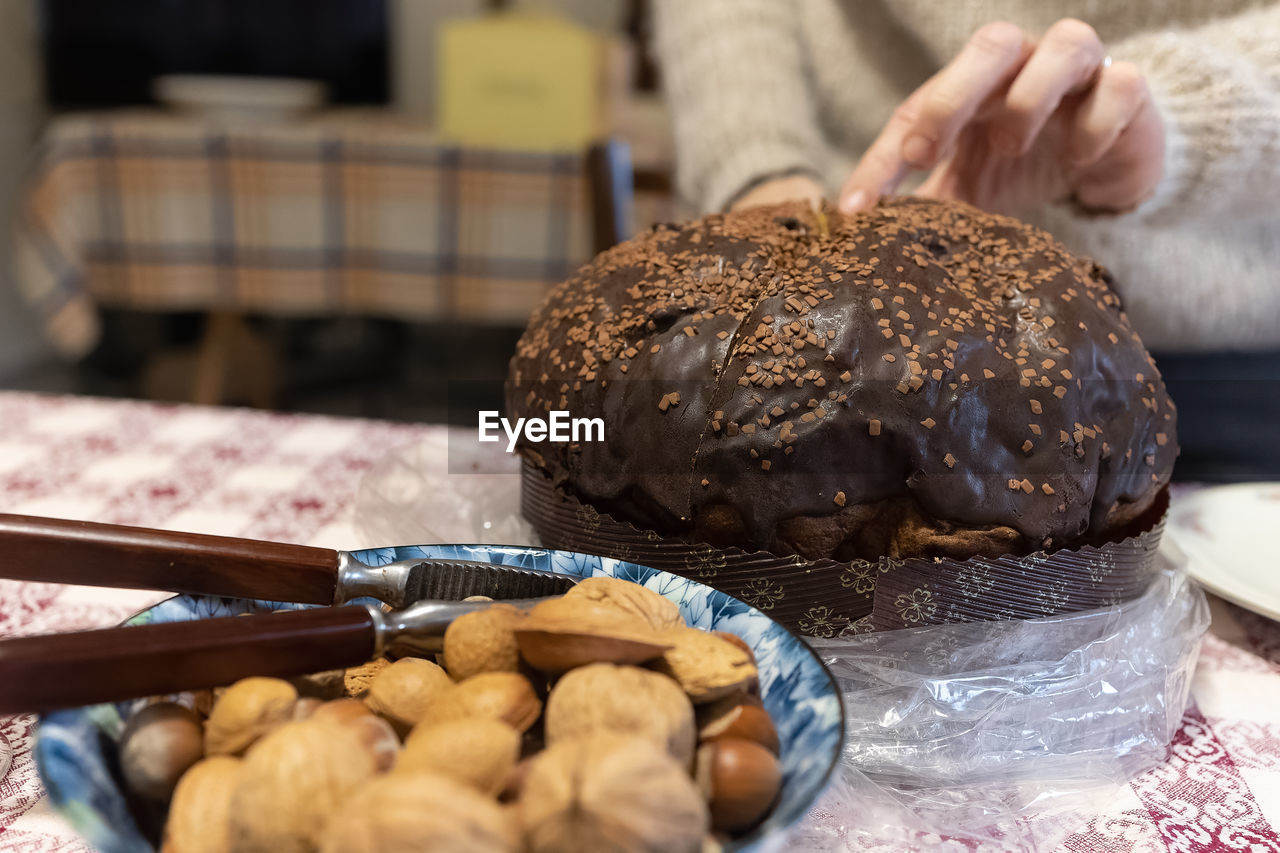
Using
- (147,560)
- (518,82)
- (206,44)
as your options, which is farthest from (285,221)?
(147,560)

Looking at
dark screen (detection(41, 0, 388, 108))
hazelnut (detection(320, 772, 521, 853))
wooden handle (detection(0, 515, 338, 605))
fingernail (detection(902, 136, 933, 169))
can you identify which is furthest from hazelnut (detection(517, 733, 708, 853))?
dark screen (detection(41, 0, 388, 108))

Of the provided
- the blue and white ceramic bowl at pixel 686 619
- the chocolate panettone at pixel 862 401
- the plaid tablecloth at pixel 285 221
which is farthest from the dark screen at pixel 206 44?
the blue and white ceramic bowl at pixel 686 619

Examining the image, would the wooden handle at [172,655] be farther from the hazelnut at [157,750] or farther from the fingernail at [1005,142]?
the fingernail at [1005,142]

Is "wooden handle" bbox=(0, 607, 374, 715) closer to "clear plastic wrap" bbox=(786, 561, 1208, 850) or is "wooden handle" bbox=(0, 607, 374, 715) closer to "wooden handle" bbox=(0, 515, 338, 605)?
"wooden handle" bbox=(0, 515, 338, 605)

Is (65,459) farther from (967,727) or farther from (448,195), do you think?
(448,195)

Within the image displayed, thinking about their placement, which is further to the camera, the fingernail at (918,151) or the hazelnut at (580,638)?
the fingernail at (918,151)

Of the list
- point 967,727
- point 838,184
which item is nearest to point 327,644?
point 967,727
